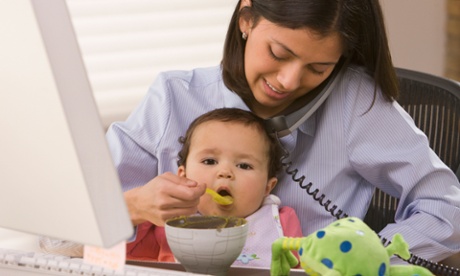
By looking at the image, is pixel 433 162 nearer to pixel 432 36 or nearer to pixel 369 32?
pixel 369 32

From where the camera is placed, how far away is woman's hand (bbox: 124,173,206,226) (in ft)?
4.87

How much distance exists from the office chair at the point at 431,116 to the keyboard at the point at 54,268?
1081 mm

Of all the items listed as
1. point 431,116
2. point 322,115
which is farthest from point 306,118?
point 431,116

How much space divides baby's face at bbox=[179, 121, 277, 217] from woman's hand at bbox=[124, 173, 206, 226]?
160 millimetres

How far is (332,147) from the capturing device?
1.93 metres

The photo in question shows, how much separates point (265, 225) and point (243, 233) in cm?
48

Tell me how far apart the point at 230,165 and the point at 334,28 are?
1.18 ft

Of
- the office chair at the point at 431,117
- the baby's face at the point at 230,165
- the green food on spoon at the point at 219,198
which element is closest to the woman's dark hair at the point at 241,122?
the baby's face at the point at 230,165

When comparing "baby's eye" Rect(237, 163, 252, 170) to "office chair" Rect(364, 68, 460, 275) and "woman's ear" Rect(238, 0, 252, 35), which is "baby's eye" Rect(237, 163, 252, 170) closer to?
"woman's ear" Rect(238, 0, 252, 35)

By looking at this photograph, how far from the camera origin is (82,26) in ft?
9.46

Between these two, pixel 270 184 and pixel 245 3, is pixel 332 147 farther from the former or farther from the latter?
pixel 245 3

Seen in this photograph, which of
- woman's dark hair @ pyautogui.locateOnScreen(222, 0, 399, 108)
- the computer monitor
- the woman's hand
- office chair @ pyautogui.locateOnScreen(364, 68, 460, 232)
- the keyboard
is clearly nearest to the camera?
the computer monitor

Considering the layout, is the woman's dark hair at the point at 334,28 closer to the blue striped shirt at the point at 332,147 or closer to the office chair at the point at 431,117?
the blue striped shirt at the point at 332,147

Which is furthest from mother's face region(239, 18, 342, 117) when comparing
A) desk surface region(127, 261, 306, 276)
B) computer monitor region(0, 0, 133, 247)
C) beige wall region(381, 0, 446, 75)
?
beige wall region(381, 0, 446, 75)
